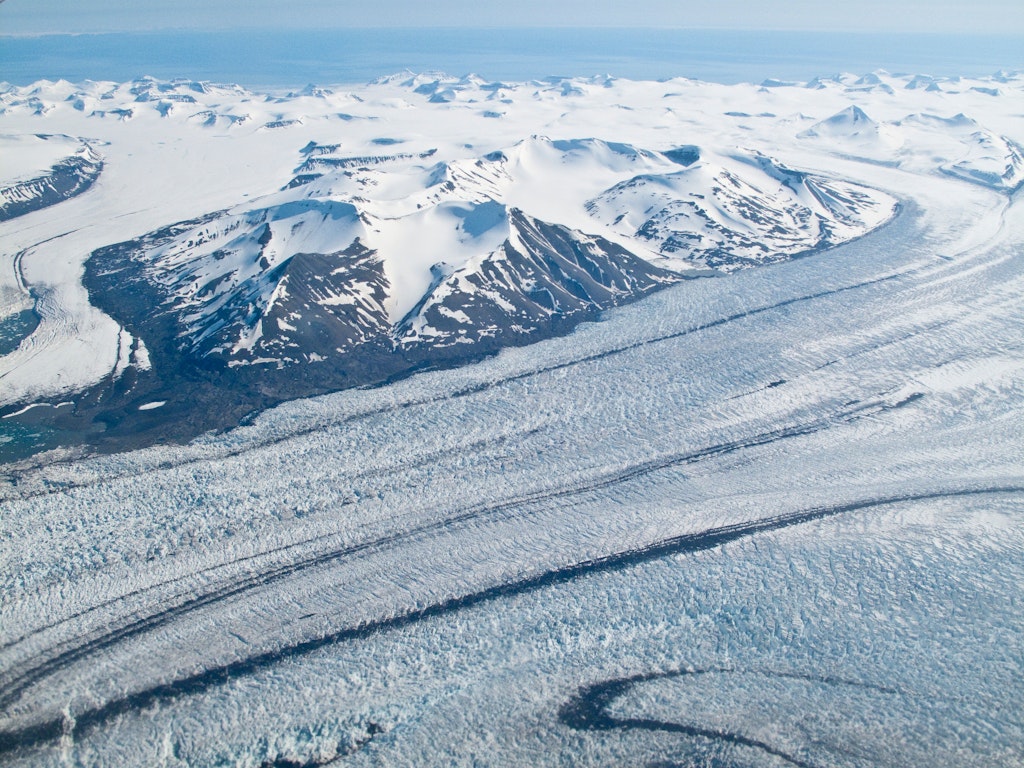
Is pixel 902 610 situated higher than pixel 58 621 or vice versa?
pixel 902 610

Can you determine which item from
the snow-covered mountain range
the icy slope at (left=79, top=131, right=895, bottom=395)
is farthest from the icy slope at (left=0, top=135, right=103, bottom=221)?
the icy slope at (left=79, top=131, right=895, bottom=395)

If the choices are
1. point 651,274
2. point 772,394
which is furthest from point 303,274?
point 772,394

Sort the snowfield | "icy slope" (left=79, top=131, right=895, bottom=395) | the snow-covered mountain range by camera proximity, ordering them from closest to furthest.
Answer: the snowfield < the snow-covered mountain range < "icy slope" (left=79, top=131, right=895, bottom=395)

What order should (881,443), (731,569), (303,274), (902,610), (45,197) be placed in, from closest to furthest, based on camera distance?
1. (902,610)
2. (731,569)
3. (881,443)
4. (303,274)
5. (45,197)

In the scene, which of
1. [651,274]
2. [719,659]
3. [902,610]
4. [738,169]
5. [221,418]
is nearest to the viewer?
[719,659]

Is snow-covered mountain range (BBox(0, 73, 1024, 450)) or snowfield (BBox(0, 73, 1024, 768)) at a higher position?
snow-covered mountain range (BBox(0, 73, 1024, 450))

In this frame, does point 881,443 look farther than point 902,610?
Yes

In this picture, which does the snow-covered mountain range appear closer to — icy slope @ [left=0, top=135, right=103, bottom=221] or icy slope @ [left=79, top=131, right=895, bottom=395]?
icy slope @ [left=79, top=131, right=895, bottom=395]

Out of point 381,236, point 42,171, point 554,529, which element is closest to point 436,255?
point 381,236

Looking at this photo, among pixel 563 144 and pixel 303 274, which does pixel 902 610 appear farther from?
pixel 563 144

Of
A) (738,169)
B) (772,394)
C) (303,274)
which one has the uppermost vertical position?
(738,169)
